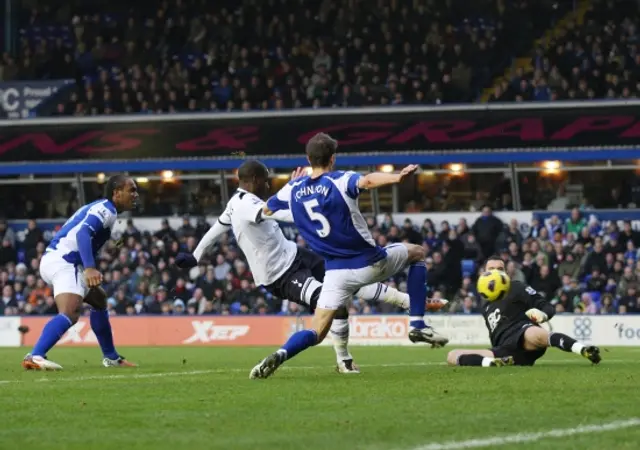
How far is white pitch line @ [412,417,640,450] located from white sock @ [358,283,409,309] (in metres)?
5.48

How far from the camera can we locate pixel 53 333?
14.6 meters

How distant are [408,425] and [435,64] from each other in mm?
26703

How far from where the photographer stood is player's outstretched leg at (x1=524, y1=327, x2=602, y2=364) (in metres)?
13.3

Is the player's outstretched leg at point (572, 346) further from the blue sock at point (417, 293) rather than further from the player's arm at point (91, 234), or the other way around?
the player's arm at point (91, 234)

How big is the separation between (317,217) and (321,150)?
61 centimetres

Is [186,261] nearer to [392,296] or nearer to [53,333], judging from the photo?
[53,333]

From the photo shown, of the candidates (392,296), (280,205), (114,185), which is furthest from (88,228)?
(392,296)

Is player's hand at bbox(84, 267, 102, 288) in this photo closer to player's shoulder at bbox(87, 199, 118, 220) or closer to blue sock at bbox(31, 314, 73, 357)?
blue sock at bbox(31, 314, 73, 357)

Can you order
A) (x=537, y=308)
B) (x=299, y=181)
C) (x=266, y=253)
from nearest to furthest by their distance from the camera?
1. (x=299, y=181)
2. (x=537, y=308)
3. (x=266, y=253)

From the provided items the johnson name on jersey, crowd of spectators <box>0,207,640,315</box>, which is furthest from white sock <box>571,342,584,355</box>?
crowd of spectators <box>0,207,640,315</box>

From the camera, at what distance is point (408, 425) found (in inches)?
313

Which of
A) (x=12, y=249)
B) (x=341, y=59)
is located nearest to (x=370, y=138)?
(x=341, y=59)

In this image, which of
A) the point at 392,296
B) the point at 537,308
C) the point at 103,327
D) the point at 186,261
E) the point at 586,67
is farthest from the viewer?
the point at 586,67

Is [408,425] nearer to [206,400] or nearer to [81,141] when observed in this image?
Answer: [206,400]
